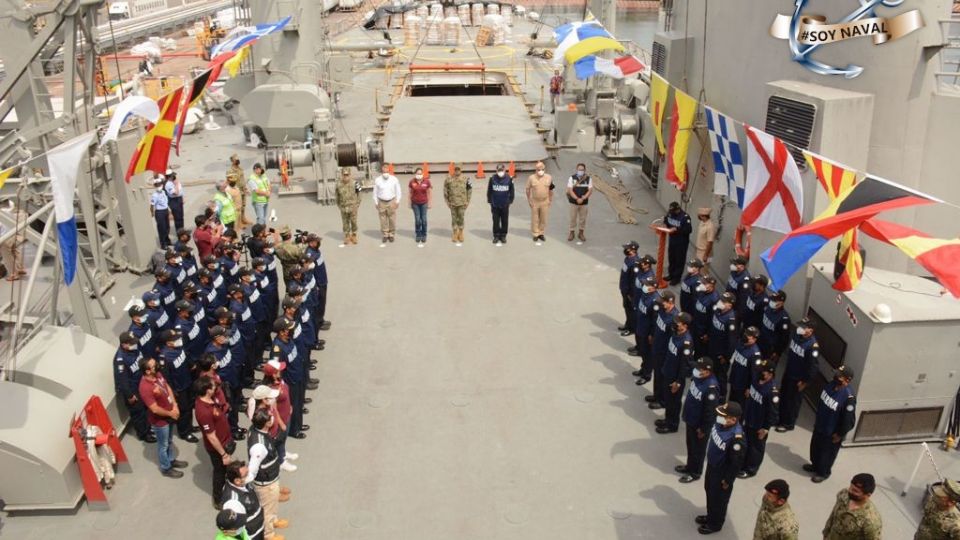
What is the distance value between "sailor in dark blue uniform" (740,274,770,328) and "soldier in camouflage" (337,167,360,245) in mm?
6441

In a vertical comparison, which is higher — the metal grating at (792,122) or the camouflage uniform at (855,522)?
the metal grating at (792,122)

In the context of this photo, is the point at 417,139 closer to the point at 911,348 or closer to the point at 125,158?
the point at 125,158

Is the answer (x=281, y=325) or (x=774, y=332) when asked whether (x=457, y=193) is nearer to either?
(x=281, y=325)

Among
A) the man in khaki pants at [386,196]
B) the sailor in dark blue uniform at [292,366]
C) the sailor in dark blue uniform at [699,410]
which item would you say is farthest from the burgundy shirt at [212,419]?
the man in khaki pants at [386,196]

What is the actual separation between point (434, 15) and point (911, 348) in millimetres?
26469

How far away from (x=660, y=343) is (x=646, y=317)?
2.18 ft

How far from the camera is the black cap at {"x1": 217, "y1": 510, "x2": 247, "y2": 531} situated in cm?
480

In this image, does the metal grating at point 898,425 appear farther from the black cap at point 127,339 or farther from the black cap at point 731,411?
the black cap at point 127,339

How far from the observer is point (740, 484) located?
22.5ft

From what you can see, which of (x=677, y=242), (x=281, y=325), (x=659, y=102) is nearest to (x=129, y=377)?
(x=281, y=325)

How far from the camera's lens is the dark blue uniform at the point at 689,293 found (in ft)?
29.3

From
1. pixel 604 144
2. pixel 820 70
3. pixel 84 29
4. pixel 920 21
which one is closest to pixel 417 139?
pixel 604 144

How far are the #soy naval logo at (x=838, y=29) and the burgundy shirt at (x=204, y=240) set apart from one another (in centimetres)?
810

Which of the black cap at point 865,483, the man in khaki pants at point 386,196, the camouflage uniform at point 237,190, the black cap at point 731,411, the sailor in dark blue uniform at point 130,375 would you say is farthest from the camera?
the camouflage uniform at point 237,190
